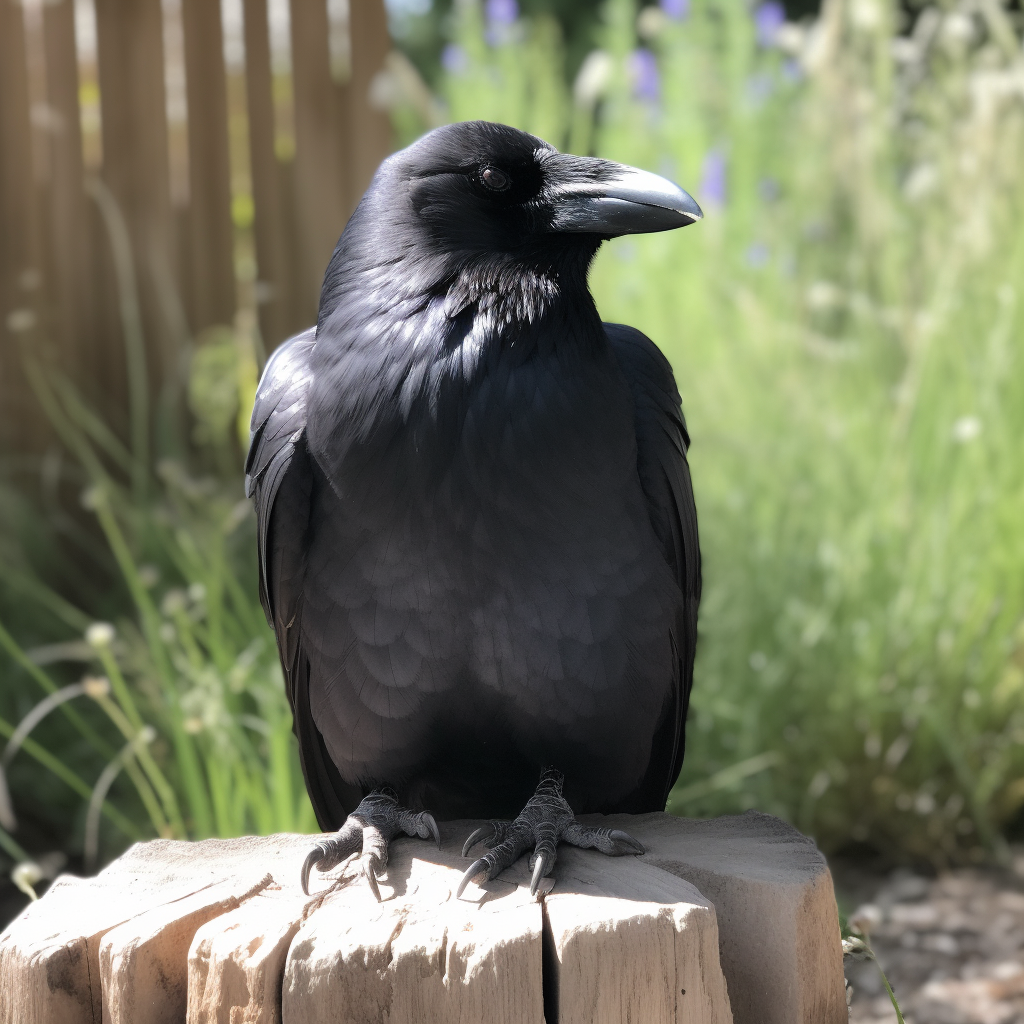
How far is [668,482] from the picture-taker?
6.69 feet

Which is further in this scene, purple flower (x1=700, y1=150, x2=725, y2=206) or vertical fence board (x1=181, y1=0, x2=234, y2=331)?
vertical fence board (x1=181, y1=0, x2=234, y2=331)

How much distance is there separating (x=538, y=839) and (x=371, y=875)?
25 cm

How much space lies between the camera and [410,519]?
180 cm

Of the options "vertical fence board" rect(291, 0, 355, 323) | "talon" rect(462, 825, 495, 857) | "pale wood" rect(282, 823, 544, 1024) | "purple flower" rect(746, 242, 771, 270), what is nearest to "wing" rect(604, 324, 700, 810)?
"talon" rect(462, 825, 495, 857)

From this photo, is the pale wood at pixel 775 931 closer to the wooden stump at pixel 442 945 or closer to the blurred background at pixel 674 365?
the wooden stump at pixel 442 945

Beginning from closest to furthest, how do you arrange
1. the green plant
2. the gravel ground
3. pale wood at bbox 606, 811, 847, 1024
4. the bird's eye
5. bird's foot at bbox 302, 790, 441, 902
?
1. pale wood at bbox 606, 811, 847, 1024
2. bird's foot at bbox 302, 790, 441, 902
3. the bird's eye
4. the green plant
5. the gravel ground

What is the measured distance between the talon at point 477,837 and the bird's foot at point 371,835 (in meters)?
0.08

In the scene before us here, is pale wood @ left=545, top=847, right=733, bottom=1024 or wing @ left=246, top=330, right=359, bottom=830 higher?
wing @ left=246, top=330, right=359, bottom=830

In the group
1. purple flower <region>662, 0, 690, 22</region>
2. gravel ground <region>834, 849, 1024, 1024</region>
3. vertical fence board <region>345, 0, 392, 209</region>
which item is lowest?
gravel ground <region>834, 849, 1024, 1024</region>

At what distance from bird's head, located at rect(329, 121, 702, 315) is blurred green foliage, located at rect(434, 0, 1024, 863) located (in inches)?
48.8

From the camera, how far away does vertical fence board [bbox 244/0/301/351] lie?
460 cm

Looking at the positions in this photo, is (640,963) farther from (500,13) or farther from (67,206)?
(500,13)

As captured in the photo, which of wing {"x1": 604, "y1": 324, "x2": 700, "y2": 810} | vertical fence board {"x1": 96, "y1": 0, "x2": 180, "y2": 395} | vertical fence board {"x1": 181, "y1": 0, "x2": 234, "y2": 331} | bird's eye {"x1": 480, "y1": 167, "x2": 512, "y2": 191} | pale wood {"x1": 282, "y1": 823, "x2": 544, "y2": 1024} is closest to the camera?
pale wood {"x1": 282, "y1": 823, "x2": 544, "y2": 1024}

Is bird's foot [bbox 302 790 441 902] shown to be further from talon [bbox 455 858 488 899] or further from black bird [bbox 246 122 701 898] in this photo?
talon [bbox 455 858 488 899]
